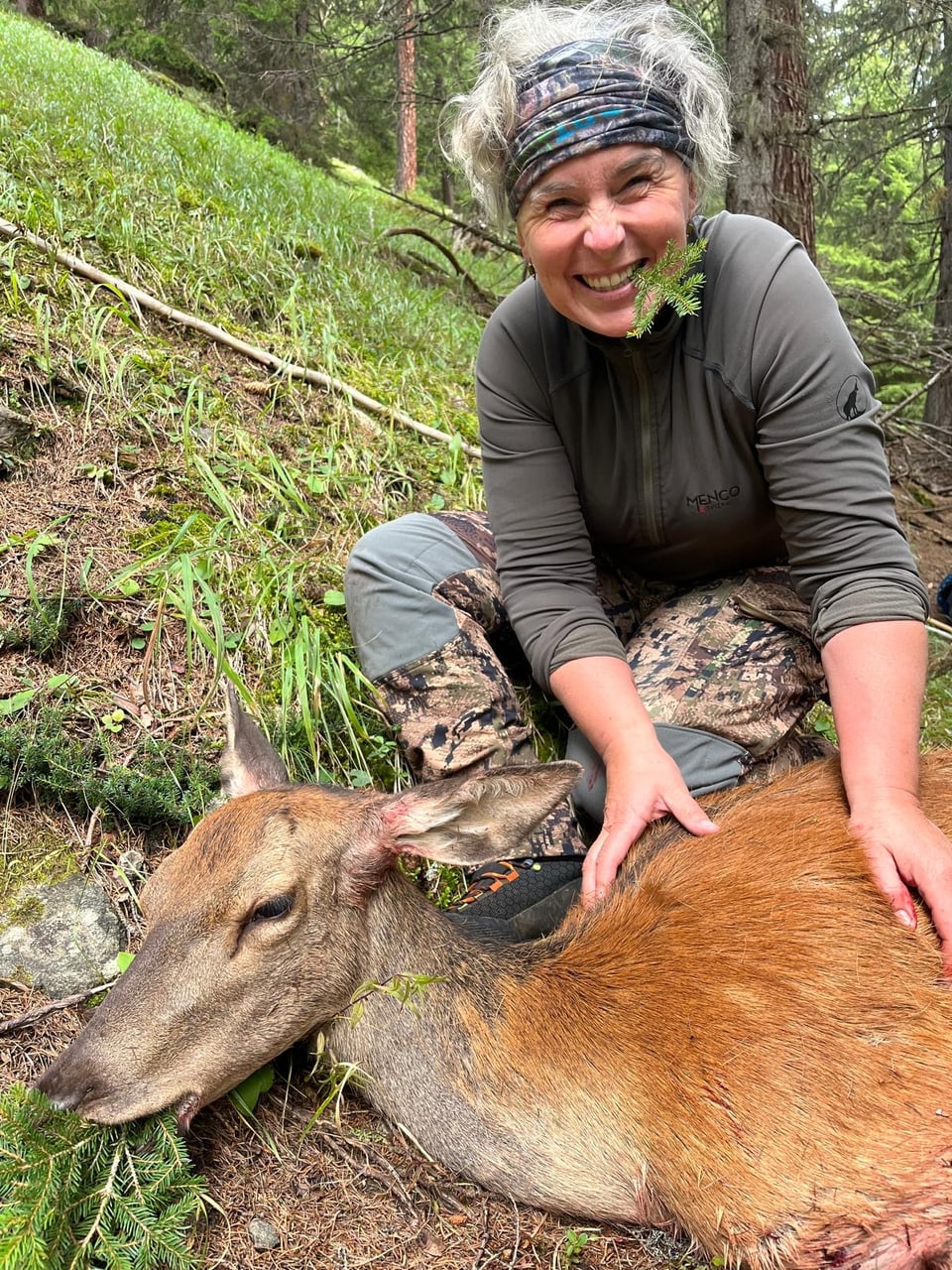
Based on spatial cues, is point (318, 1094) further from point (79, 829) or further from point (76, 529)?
point (76, 529)

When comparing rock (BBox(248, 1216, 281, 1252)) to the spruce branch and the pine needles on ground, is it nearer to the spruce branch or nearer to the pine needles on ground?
the pine needles on ground

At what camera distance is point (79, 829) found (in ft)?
10.4

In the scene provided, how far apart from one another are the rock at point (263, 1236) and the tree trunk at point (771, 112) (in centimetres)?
675

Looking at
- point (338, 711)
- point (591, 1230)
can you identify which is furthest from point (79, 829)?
point (591, 1230)

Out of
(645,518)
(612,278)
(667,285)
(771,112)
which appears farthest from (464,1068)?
(771,112)

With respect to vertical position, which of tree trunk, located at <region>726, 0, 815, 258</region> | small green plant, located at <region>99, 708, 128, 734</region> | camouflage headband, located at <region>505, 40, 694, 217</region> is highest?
tree trunk, located at <region>726, 0, 815, 258</region>

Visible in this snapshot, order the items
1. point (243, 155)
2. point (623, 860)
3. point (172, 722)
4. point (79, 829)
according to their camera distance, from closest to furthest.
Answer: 1. point (623, 860)
2. point (79, 829)
3. point (172, 722)
4. point (243, 155)

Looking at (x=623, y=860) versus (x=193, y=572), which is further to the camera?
(x=193, y=572)

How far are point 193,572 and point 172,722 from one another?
66 centimetres

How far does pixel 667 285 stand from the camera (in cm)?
275

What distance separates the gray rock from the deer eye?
0.70m

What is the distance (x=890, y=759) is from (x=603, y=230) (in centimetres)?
166

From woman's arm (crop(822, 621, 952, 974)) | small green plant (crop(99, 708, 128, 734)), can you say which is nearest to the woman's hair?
woman's arm (crop(822, 621, 952, 974))

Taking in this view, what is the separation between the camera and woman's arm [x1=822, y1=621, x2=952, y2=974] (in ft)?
8.13
